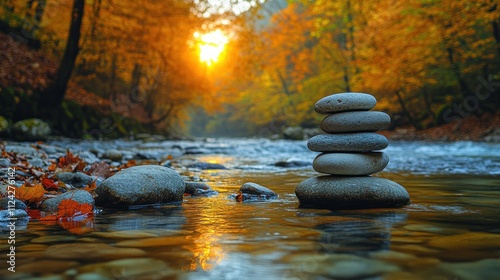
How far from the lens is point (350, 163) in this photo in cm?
350

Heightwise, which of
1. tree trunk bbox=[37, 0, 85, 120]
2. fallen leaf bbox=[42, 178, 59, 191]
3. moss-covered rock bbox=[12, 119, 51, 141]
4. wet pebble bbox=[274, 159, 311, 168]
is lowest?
fallen leaf bbox=[42, 178, 59, 191]

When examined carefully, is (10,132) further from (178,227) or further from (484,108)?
(484,108)

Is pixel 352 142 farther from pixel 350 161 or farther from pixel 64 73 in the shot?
pixel 64 73

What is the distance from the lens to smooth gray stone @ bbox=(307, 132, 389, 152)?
3617mm

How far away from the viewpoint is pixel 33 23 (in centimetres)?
1564

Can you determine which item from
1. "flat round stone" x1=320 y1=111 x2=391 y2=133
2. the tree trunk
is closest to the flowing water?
"flat round stone" x1=320 y1=111 x2=391 y2=133

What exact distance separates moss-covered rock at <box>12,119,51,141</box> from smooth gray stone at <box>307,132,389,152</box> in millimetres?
9515

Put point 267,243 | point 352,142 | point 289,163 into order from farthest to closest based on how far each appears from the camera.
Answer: point 289,163
point 352,142
point 267,243

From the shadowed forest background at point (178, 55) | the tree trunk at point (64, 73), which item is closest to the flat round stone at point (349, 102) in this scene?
the shadowed forest background at point (178, 55)

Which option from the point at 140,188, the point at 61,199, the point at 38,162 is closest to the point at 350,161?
the point at 140,188

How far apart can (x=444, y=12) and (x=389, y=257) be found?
14737 millimetres

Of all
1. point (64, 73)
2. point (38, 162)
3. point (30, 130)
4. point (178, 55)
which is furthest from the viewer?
point (178, 55)

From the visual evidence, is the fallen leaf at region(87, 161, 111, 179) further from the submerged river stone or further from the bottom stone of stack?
the bottom stone of stack

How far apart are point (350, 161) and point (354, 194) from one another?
38 centimetres
